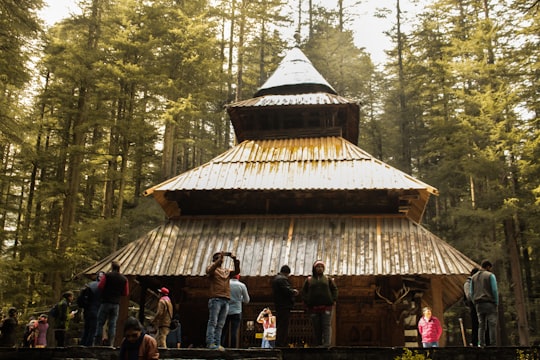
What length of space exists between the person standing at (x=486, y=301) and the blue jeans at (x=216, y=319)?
16.0ft

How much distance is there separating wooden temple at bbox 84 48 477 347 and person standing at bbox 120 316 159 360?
333 inches

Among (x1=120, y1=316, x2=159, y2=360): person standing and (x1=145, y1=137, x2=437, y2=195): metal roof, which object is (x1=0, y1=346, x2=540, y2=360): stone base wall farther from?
(x1=145, y1=137, x2=437, y2=195): metal roof

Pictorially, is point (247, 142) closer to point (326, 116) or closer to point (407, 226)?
point (326, 116)

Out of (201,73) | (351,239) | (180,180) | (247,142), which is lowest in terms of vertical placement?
(351,239)

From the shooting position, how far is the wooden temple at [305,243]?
1536 centimetres

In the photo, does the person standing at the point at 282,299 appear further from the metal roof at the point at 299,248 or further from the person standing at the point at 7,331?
the person standing at the point at 7,331

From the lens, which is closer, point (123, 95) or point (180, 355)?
point (180, 355)

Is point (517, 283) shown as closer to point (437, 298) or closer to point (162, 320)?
point (437, 298)

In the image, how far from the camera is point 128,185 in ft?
112

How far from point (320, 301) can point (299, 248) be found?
5.54m

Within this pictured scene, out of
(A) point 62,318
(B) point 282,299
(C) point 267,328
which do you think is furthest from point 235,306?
(A) point 62,318

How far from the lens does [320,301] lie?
1036 centimetres

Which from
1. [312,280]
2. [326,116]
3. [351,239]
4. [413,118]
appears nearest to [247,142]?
[326,116]

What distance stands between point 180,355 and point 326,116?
45.8 feet
